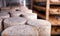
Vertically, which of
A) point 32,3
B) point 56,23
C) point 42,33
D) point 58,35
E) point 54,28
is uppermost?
point 32,3

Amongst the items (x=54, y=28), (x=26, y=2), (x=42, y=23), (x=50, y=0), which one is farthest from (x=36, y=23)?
(x=26, y=2)

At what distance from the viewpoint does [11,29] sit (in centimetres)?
74

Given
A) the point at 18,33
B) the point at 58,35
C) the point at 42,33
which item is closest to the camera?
the point at 18,33

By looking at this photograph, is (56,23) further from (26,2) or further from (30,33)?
(30,33)

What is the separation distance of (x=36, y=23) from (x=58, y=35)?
1.62m

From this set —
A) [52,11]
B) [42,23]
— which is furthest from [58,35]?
[42,23]

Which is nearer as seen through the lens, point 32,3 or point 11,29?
point 11,29

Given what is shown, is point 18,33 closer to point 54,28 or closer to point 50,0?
point 50,0

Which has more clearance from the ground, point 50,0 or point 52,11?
point 50,0

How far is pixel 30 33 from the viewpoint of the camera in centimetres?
69

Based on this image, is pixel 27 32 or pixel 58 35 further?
pixel 58 35

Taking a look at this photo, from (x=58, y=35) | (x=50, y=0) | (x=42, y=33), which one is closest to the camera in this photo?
(x=42, y=33)

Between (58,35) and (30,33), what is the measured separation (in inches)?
73.5

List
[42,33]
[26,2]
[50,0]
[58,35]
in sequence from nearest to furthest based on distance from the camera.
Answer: [42,33] < [50,0] < [58,35] < [26,2]
